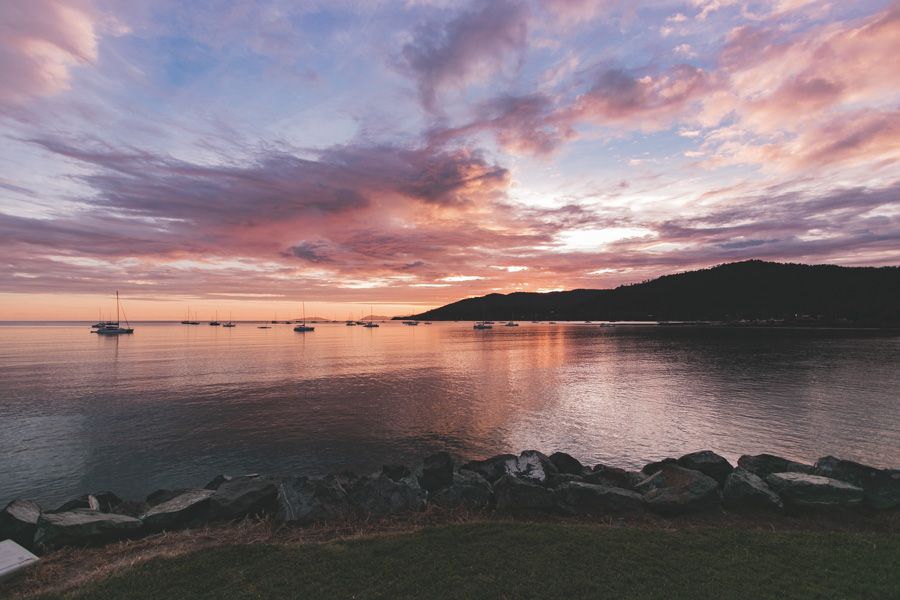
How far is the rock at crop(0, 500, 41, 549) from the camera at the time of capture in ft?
37.9

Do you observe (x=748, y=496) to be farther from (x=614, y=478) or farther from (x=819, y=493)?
(x=614, y=478)

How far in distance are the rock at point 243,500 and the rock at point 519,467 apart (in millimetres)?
7297

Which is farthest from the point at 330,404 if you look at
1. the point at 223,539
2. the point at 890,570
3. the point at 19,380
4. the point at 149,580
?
the point at 19,380

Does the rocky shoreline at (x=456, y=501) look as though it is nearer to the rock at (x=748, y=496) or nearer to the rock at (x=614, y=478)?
the rock at (x=748, y=496)

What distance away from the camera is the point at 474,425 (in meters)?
28.9

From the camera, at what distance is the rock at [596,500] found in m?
12.7

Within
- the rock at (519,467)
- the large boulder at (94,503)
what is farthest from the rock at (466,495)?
the large boulder at (94,503)

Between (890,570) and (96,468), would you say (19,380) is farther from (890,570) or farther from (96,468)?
(890,570)

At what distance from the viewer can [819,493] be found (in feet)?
42.0

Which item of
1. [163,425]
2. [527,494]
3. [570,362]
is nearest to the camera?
[527,494]

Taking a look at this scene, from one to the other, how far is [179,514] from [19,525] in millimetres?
3960

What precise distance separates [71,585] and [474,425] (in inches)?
876

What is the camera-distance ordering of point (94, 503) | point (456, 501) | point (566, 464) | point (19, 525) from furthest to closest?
point (566, 464) < point (94, 503) < point (456, 501) < point (19, 525)

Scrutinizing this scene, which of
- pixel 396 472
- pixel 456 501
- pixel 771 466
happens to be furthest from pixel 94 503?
pixel 771 466
